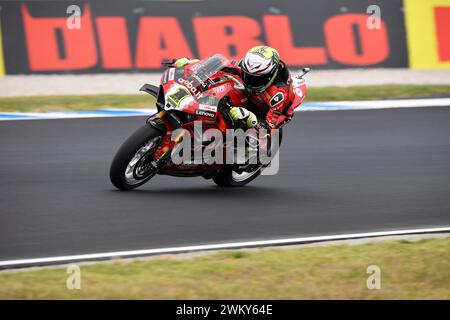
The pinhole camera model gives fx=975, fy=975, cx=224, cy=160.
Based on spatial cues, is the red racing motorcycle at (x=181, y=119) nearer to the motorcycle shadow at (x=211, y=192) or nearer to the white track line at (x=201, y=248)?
the motorcycle shadow at (x=211, y=192)

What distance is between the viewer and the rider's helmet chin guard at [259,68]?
29.9 feet

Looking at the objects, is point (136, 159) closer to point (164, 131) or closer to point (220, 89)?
point (164, 131)

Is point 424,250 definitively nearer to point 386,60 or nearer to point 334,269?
point 334,269

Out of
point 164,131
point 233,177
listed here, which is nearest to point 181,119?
point 164,131

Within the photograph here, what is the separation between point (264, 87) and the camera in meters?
9.31

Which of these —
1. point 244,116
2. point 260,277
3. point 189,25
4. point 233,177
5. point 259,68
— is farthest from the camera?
point 189,25

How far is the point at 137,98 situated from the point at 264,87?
5.72 meters

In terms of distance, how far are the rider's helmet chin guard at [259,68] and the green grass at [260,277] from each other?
2.02 meters

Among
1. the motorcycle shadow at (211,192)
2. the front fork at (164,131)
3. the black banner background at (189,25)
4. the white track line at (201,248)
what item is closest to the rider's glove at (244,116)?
the front fork at (164,131)

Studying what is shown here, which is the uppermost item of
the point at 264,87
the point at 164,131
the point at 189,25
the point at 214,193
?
the point at 189,25

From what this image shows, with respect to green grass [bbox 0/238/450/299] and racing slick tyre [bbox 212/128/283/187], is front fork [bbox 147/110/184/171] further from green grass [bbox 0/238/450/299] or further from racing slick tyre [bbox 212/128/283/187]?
green grass [bbox 0/238/450/299]

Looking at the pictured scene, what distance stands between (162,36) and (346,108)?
3303 mm

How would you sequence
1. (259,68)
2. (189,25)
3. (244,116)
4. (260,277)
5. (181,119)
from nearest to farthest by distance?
(260,277)
(244,116)
(181,119)
(259,68)
(189,25)
